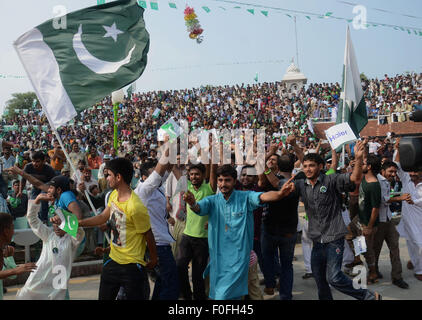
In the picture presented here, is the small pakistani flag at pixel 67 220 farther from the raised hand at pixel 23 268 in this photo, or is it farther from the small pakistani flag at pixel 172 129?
the small pakistani flag at pixel 172 129

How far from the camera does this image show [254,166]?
5.30 metres

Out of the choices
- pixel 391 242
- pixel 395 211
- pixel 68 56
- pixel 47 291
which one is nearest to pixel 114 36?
pixel 68 56

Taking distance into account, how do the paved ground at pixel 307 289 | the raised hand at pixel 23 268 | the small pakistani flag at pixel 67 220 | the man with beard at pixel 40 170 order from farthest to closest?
the man with beard at pixel 40 170 < the paved ground at pixel 307 289 < the small pakistani flag at pixel 67 220 < the raised hand at pixel 23 268

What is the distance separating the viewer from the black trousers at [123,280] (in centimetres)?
344

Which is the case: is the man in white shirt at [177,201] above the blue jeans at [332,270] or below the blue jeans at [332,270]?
above

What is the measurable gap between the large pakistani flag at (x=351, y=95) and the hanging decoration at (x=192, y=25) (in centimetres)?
937

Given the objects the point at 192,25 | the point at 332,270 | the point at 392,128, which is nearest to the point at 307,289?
the point at 332,270

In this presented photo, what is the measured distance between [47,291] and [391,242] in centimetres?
413

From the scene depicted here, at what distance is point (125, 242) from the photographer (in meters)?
3.47

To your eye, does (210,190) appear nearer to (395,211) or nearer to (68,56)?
(68,56)

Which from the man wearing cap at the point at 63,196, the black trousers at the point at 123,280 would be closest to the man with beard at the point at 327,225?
the black trousers at the point at 123,280

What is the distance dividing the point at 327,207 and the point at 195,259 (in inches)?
56.7

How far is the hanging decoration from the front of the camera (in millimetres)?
16203

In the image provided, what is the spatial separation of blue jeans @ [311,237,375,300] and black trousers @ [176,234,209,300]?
1.11 m
